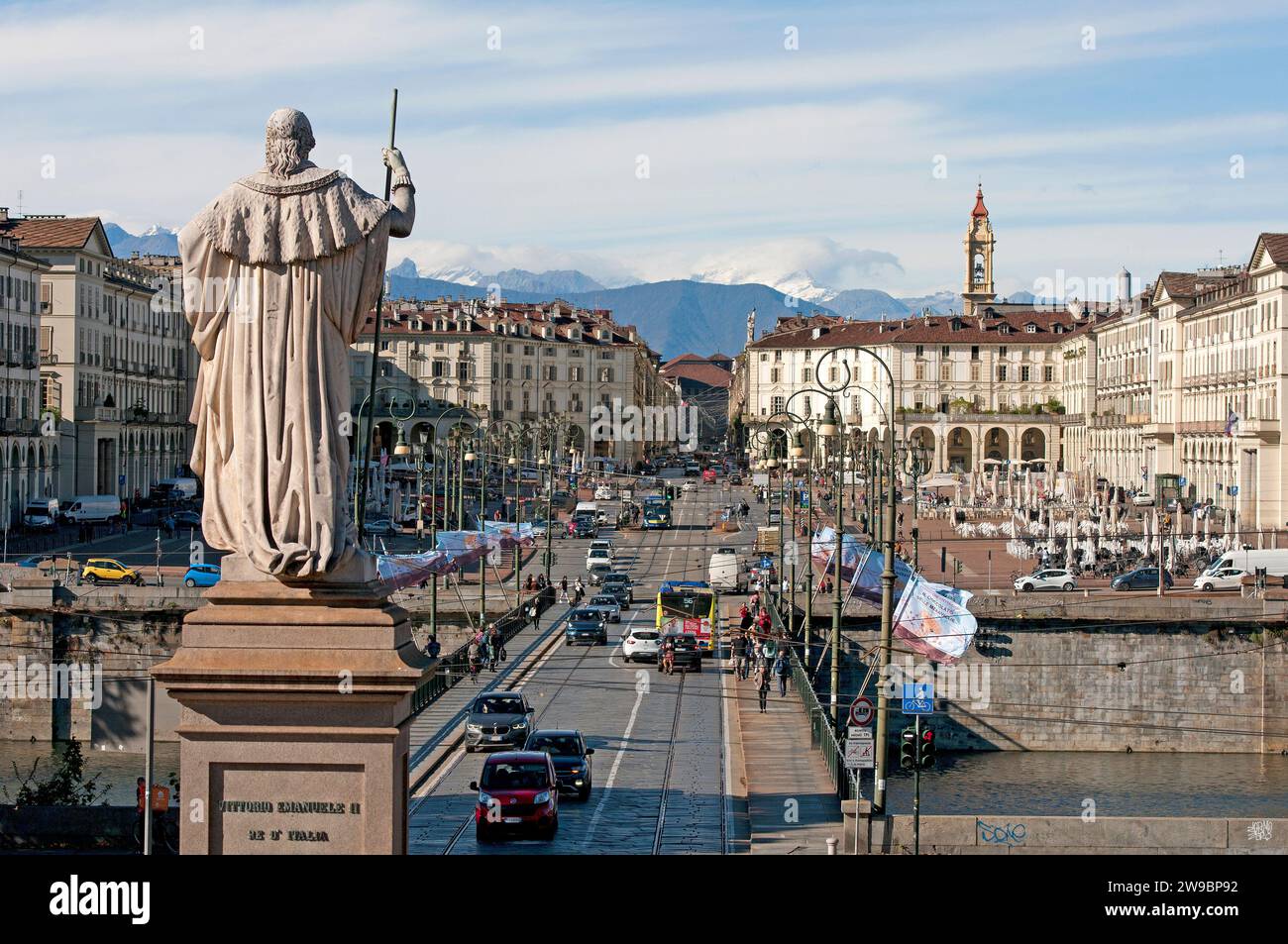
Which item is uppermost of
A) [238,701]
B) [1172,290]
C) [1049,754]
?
[1172,290]

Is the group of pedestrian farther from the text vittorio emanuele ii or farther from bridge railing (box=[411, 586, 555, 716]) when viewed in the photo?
the text vittorio emanuele ii

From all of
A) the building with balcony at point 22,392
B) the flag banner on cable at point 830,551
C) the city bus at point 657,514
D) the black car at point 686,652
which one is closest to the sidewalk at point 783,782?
the black car at point 686,652

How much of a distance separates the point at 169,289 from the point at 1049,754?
8739 centimetres

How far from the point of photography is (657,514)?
384ft

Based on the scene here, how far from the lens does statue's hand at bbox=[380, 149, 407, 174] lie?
1320cm

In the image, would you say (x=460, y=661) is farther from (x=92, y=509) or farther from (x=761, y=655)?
(x=92, y=509)

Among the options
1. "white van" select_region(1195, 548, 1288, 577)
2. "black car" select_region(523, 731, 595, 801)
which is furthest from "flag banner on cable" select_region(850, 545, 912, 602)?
"white van" select_region(1195, 548, 1288, 577)

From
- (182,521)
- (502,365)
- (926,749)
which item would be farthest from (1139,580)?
(502,365)

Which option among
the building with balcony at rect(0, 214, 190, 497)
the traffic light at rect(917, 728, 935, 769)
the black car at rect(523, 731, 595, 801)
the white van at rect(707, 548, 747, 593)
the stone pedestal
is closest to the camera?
the stone pedestal

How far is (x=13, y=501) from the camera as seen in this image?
100750mm

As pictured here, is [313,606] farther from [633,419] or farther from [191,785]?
[633,419]

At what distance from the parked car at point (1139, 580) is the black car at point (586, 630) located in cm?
2339

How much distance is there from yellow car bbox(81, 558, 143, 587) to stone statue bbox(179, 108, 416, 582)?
60074 mm
